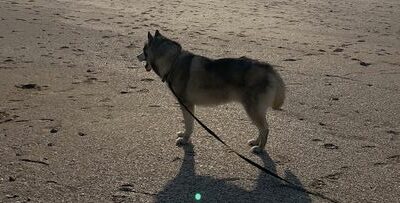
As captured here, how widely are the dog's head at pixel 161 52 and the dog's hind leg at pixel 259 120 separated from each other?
110cm

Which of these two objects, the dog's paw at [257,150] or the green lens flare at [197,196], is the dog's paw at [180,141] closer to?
the dog's paw at [257,150]

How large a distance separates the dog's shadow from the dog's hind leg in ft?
2.06

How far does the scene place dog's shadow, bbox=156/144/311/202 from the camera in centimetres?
440

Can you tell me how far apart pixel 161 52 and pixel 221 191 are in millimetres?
2033

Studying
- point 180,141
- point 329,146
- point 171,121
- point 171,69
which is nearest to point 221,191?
point 180,141

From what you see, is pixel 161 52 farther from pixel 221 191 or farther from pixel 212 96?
pixel 221 191

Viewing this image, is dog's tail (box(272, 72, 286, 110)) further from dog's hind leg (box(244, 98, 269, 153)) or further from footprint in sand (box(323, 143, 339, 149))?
footprint in sand (box(323, 143, 339, 149))

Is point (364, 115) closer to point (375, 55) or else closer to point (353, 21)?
point (375, 55)

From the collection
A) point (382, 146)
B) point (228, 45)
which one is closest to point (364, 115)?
point (382, 146)

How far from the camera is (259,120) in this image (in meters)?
5.43

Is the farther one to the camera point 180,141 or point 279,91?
point 180,141

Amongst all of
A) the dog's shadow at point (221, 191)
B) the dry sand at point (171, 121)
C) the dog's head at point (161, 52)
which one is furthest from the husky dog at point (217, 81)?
the dog's shadow at point (221, 191)

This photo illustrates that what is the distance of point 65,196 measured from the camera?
4289mm

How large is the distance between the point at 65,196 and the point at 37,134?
157 cm
